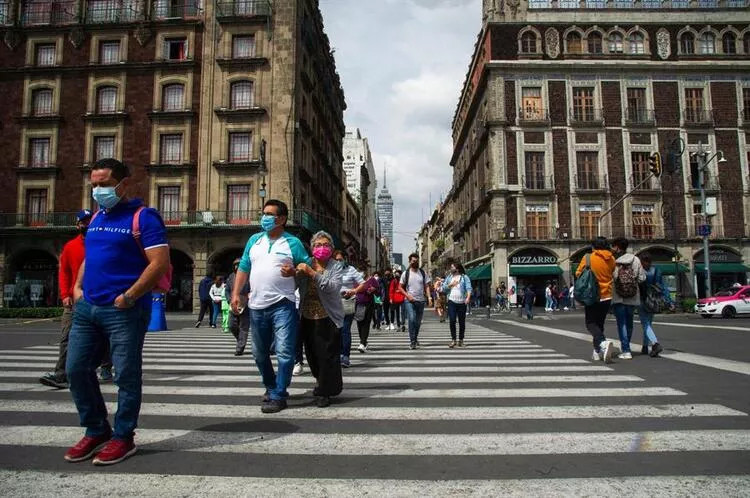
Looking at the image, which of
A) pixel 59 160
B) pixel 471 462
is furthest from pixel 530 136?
pixel 471 462

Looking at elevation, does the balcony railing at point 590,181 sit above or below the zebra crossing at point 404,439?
above

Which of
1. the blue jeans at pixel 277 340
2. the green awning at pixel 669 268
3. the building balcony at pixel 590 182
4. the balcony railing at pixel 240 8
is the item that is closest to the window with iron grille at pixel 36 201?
the balcony railing at pixel 240 8

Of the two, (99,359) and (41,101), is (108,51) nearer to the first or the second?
(41,101)

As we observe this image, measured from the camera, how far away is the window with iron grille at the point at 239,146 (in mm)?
30688

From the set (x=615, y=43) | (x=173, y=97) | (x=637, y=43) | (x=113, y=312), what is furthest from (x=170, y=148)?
(x=637, y=43)

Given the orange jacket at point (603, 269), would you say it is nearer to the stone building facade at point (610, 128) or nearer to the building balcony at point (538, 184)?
the stone building facade at point (610, 128)

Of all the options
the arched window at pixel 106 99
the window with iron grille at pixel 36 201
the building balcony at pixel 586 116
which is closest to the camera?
the window with iron grille at pixel 36 201

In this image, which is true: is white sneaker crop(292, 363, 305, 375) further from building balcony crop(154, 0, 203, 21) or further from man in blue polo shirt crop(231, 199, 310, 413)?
building balcony crop(154, 0, 203, 21)

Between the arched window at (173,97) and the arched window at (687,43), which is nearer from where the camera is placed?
the arched window at (173,97)

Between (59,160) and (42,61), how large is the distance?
711cm

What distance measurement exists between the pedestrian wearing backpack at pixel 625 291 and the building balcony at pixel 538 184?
31090mm

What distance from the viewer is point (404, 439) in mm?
3607

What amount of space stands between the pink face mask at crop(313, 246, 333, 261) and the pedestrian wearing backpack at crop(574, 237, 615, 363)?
4.13 metres

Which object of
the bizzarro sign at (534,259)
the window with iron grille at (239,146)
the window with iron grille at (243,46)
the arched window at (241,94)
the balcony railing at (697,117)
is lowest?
the bizzarro sign at (534,259)
